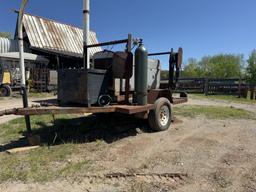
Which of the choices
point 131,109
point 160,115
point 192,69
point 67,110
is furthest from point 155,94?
point 192,69

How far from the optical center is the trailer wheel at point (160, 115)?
665 cm

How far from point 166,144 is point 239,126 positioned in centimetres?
333

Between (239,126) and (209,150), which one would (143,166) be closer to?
(209,150)

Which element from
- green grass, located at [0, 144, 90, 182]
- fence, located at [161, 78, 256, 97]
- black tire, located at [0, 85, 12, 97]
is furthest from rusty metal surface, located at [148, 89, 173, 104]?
fence, located at [161, 78, 256, 97]

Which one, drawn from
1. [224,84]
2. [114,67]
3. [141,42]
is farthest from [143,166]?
[224,84]

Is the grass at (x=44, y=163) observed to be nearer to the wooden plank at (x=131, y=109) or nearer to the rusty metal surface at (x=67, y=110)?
the rusty metal surface at (x=67, y=110)

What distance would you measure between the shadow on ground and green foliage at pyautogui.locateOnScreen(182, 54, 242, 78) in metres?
50.2

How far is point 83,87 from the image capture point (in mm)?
5598

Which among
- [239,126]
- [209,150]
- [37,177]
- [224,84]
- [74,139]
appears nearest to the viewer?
[37,177]

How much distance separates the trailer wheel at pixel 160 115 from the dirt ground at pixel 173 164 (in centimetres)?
24

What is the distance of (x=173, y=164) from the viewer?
14.8 ft

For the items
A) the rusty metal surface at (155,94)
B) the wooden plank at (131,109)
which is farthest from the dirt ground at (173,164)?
the rusty metal surface at (155,94)

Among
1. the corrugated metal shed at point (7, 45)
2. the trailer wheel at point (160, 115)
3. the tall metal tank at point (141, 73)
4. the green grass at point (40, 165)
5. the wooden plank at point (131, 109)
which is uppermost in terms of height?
the corrugated metal shed at point (7, 45)

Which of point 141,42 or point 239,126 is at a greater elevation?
point 141,42
